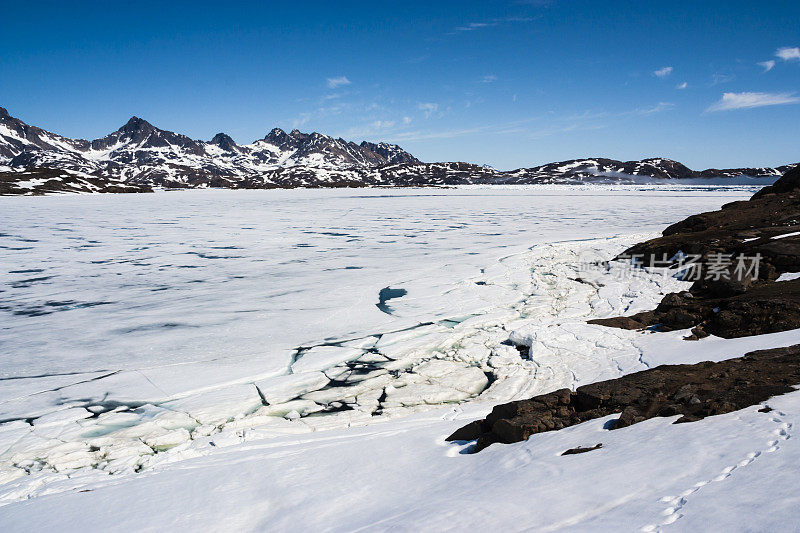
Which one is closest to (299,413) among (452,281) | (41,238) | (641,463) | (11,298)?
(641,463)

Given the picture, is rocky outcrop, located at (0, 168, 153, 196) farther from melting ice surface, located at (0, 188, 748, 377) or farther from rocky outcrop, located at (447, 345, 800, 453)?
rocky outcrop, located at (447, 345, 800, 453)

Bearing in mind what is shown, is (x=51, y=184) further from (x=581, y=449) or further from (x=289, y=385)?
(x=581, y=449)

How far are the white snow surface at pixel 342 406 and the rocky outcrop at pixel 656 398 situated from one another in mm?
198

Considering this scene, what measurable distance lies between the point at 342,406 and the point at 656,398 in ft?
10.9

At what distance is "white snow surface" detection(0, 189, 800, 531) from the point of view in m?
2.72

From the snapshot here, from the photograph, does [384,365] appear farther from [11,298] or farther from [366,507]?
[11,298]

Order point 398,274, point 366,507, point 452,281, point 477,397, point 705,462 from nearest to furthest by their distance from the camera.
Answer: point 705,462
point 366,507
point 477,397
point 452,281
point 398,274

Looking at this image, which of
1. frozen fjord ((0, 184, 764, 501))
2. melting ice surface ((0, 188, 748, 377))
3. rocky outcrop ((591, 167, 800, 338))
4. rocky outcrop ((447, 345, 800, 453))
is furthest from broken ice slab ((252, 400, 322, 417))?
rocky outcrop ((591, 167, 800, 338))

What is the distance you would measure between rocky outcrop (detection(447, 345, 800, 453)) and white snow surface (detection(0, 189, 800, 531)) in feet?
0.65

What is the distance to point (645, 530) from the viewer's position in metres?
2.08

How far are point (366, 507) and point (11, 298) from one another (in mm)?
10615

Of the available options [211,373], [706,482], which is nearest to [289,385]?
[211,373]

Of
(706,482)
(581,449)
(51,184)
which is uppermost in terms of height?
(51,184)

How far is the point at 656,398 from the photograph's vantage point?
13.5 ft
